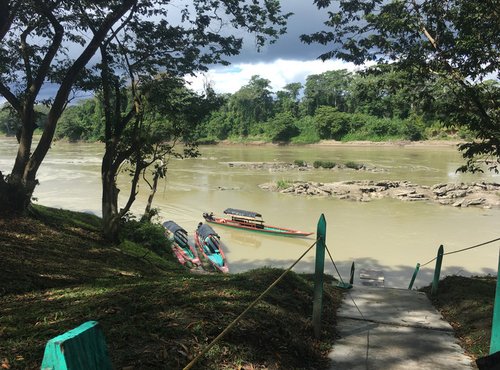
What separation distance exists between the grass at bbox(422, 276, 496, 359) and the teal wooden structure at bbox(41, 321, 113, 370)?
4029 millimetres

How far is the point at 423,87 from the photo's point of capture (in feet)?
22.2

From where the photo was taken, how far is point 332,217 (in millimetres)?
21859

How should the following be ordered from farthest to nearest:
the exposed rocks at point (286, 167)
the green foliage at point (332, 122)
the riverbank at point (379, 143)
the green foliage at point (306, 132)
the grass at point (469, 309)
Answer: the green foliage at point (306, 132)
the green foliage at point (332, 122)
the riverbank at point (379, 143)
the exposed rocks at point (286, 167)
the grass at point (469, 309)

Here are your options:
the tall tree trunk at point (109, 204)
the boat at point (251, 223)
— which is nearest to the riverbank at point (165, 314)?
the tall tree trunk at point (109, 204)

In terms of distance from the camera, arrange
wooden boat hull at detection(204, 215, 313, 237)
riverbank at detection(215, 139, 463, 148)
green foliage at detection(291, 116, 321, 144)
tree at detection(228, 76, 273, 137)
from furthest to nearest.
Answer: tree at detection(228, 76, 273, 137), green foliage at detection(291, 116, 321, 144), riverbank at detection(215, 139, 463, 148), wooden boat hull at detection(204, 215, 313, 237)

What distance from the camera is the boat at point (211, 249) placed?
13.8 meters

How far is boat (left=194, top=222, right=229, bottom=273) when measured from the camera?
13750 mm

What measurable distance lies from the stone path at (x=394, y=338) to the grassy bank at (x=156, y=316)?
0.22 meters

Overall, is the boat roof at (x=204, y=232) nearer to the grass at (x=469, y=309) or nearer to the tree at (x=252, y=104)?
the grass at (x=469, y=309)

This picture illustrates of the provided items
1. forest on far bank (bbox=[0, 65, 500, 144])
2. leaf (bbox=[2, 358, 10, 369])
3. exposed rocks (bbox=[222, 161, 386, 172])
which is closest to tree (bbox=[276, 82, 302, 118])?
forest on far bank (bbox=[0, 65, 500, 144])

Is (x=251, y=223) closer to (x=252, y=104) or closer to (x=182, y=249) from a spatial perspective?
(x=182, y=249)

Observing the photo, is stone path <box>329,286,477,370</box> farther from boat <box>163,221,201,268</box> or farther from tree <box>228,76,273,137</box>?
tree <box>228,76,273,137</box>

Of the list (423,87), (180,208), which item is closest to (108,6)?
(423,87)

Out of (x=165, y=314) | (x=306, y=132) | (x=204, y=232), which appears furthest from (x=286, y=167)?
(x=165, y=314)
